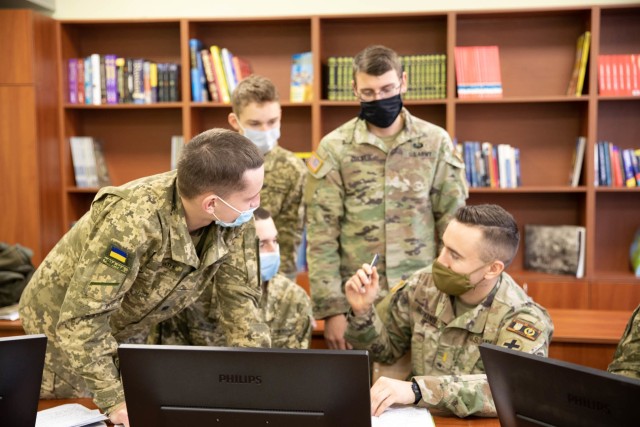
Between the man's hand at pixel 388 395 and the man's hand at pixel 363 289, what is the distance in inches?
12.3

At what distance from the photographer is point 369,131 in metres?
2.73

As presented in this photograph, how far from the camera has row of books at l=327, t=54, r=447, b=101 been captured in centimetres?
427

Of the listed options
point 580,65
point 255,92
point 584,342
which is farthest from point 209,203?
point 580,65

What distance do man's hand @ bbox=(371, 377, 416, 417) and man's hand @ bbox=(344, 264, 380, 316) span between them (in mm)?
313

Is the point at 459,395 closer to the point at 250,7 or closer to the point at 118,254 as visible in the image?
the point at 118,254

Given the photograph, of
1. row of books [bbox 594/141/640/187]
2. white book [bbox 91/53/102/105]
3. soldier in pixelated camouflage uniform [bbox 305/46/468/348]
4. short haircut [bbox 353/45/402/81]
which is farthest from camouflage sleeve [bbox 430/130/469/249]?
white book [bbox 91/53/102/105]

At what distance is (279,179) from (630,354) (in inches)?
64.2

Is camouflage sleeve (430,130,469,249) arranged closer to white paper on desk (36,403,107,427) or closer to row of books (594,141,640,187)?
white paper on desk (36,403,107,427)

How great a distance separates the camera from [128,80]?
4.48 m

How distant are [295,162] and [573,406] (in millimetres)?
2081

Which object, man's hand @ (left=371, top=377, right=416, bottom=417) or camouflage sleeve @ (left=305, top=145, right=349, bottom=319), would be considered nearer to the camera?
man's hand @ (left=371, top=377, right=416, bottom=417)

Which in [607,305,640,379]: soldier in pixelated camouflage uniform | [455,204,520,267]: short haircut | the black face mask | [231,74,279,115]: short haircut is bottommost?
[607,305,640,379]: soldier in pixelated camouflage uniform

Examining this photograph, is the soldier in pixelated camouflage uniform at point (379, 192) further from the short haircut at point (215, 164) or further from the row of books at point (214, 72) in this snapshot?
the row of books at point (214, 72)

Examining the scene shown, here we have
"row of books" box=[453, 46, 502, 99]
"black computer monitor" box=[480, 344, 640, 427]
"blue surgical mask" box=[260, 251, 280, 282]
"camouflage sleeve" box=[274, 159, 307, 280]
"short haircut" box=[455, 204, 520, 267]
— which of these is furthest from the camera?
"row of books" box=[453, 46, 502, 99]
